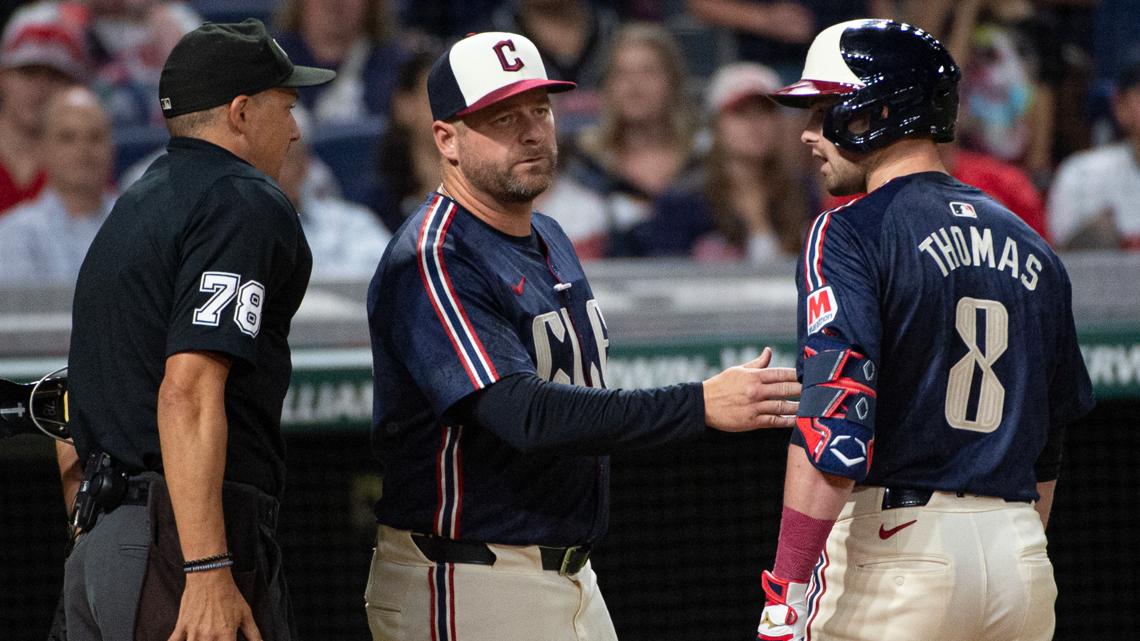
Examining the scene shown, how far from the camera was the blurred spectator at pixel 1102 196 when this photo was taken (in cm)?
515

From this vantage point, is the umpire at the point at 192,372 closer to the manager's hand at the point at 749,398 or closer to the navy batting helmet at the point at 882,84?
the manager's hand at the point at 749,398

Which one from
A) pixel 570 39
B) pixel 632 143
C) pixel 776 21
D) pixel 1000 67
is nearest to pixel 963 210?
pixel 632 143

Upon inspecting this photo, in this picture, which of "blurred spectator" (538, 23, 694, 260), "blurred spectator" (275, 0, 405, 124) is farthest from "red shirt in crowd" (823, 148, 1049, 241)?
"blurred spectator" (275, 0, 405, 124)

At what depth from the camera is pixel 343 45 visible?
548cm

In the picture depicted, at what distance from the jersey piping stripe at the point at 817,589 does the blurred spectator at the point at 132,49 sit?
3.83m

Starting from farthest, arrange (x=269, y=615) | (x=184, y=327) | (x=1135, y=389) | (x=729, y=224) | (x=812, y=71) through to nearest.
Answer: (x=729, y=224) → (x=1135, y=389) → (x=812, y=71) → (x=269, y=615) → (x=184, y=327)

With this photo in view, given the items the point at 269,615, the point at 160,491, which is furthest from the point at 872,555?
the point at 160,491

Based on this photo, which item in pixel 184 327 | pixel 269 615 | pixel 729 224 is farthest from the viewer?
pixel 729 224

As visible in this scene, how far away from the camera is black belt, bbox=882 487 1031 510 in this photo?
2223 millimetres

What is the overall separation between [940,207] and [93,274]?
1409 millimetres

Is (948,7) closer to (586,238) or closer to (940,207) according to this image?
(586,238)

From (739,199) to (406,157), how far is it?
1287mm

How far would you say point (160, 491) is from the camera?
2.12m

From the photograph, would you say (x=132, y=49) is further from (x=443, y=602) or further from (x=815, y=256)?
(x=815, y=256)
